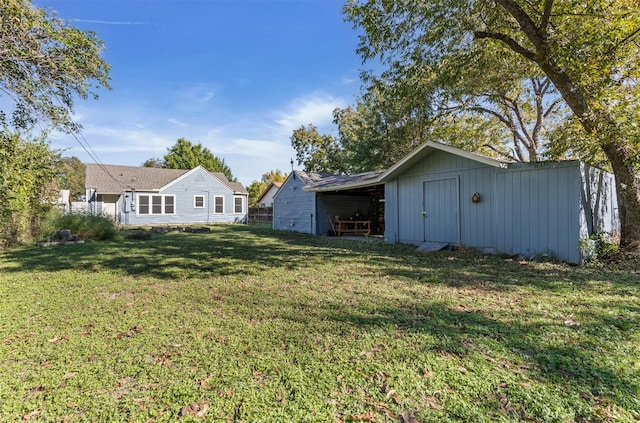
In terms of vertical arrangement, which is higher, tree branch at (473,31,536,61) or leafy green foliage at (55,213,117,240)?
tree branch at (473,31,536,61)

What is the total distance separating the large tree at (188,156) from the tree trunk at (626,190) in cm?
3825

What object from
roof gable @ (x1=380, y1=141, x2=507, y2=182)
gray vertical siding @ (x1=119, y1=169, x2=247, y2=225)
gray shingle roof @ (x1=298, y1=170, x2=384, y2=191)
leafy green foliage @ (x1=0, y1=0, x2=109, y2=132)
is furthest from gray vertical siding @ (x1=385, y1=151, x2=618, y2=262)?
gray vertical siding @ (x1=119, y1=169, x2=247, y2=225)

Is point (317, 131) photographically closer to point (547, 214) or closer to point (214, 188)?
point (214, 188)

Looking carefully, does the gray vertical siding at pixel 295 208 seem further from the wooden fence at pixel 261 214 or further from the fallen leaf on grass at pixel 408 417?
the fallen leaf on grass at pixel 408 417

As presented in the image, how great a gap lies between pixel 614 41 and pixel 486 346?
649cm

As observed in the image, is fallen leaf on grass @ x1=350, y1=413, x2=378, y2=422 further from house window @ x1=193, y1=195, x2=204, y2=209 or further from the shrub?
house window @ x1=193, y1=195, x2=204, y2=209

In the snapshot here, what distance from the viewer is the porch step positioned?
29.4 ft

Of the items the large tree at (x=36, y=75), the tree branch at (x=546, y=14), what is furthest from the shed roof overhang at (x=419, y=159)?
the large tree at (x=36, y=75)

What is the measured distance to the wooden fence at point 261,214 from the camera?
2741 cm

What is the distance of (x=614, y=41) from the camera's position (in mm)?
5801

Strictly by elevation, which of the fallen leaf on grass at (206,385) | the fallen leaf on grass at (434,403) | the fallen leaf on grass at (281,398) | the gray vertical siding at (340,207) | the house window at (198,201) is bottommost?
the fallen leaf on grass at (434,403)

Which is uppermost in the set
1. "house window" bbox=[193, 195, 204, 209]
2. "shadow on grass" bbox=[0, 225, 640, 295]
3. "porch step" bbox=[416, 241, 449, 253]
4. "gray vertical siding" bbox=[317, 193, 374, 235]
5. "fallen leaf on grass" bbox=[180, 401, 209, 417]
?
"house window" bbox=[193, 195, 204, 209]

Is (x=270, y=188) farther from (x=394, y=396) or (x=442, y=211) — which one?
(x=394, y=396)

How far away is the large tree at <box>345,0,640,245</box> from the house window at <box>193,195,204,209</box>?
18.1 m
